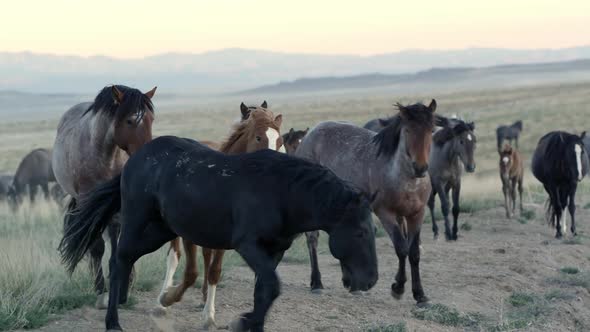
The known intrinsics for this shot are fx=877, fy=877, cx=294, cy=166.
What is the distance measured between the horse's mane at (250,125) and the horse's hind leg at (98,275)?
1568 millimetres

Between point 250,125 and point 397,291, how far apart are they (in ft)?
7.80

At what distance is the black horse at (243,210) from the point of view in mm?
5730

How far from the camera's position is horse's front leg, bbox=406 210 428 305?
8898mm

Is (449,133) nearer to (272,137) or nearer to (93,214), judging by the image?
(272,137)

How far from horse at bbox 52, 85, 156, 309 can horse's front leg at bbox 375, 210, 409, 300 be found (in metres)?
2.58

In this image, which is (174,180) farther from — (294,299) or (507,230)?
(507,230)

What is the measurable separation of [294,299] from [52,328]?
2.61m

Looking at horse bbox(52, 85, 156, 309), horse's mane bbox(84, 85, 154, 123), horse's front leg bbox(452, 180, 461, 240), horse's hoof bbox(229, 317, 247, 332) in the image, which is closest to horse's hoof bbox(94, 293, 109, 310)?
horse bbox(52, 85, 156, 309)

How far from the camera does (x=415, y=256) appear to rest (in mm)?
9023

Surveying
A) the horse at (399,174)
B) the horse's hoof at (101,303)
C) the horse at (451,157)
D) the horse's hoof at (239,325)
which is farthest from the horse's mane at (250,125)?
the horse at (451,157)

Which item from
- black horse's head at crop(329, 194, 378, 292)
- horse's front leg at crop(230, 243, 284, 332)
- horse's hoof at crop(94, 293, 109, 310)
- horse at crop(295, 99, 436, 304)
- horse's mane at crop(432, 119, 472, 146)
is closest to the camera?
black horse's head at crop(329, 194, 378, 292)

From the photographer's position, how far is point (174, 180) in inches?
255

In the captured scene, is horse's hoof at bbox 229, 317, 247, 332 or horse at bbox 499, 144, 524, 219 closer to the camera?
horse's hoof at bbox 229, 317, 247, 332

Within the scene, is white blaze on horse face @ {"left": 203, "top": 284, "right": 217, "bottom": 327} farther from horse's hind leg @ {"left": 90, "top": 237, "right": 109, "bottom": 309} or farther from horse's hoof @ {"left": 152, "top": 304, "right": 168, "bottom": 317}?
horse's hind leg @ {"left": 90, "top": 237, "right": 109, "bottom": 309}
